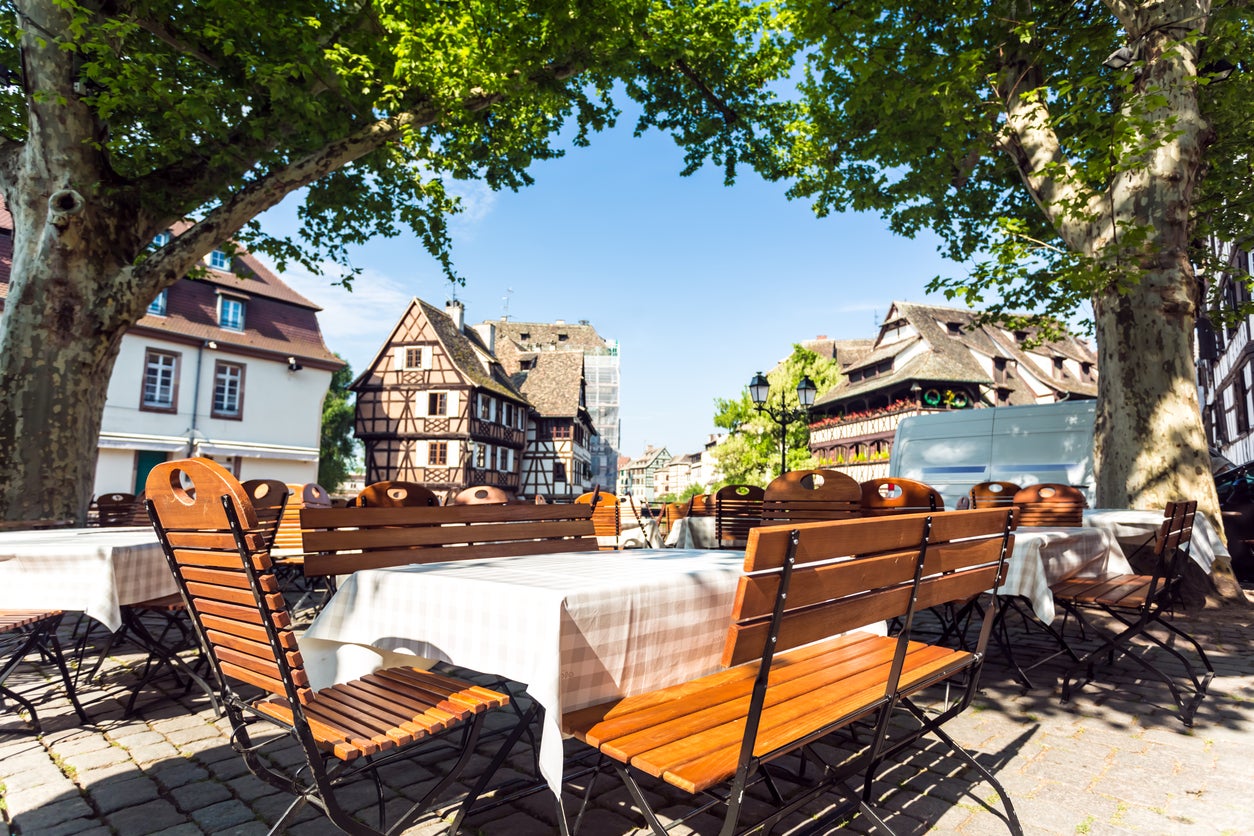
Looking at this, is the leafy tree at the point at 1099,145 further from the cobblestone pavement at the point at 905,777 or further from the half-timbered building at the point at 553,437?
the half-timbered building at the point at 553,437

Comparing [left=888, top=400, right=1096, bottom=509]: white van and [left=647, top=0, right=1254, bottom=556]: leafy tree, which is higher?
[left=647, top=0, right=1254, bottom=556]: leafy tree

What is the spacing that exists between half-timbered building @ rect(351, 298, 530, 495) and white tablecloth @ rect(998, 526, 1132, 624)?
3272cm

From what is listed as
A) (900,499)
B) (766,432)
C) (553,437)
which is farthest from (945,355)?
(900,499)

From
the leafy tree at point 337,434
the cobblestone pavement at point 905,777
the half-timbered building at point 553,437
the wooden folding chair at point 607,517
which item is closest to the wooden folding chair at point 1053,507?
the cobblestone pavement at point 905,777

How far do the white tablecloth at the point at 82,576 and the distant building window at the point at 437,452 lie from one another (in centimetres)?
3464

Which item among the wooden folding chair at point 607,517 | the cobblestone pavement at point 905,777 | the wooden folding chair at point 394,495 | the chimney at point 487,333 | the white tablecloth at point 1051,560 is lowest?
the cobblestone pavement at point 905,777

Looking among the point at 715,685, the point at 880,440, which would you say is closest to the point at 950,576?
the point at 715,685

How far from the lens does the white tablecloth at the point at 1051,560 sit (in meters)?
3.80

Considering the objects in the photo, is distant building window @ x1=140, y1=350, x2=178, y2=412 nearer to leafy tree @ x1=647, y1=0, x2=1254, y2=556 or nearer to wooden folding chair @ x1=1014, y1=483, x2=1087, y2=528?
leafy tree @ x1=647, y1=0, x2=1254, y2=556

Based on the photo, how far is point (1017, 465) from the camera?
13305 mm

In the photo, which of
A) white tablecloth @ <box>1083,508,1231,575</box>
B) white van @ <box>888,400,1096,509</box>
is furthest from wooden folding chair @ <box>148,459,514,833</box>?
white van @ <box>888,400,1096,509</box>

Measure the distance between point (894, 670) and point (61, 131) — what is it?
30.8 feet

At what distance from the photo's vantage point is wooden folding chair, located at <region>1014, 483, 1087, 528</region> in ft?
20.1

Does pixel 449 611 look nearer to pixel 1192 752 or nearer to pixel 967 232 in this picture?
pixel 1192 752
